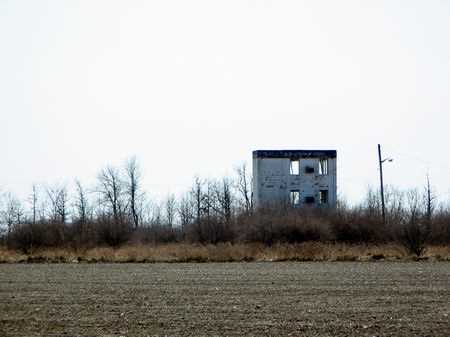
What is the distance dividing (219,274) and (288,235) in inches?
950

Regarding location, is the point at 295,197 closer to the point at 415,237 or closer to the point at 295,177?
the point at 295,177

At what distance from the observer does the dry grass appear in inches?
1576

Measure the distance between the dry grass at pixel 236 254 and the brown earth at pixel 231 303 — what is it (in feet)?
29.0

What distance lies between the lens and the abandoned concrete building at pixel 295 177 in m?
65.6

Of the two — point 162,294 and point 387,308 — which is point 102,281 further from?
point 387,308

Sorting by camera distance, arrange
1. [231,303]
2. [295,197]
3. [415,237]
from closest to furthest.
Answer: [231,303]
[415,237]
[295,197]

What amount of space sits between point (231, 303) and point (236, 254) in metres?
22.7

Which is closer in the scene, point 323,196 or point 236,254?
point 236,254

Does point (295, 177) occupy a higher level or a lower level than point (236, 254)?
higher

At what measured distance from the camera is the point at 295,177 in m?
66.2

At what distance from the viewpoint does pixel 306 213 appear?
57844mm

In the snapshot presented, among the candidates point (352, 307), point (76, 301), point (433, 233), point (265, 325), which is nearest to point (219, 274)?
point (76, 301)

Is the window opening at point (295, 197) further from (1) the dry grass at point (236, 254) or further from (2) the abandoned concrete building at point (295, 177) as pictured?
(1) the dry grass at point (236, 254)

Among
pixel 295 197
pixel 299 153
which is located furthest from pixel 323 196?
pixel 299 153
